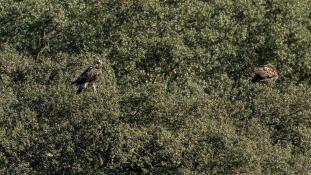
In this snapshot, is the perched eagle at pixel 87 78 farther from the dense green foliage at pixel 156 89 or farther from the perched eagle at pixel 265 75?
the perched eagle at pixel 265 75

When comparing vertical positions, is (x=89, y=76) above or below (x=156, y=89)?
above

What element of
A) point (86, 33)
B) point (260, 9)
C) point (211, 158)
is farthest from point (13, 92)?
point (260, 9)

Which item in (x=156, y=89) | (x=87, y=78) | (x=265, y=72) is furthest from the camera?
(x=265, y=72)

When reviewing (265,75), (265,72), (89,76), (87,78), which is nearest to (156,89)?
(89,76)

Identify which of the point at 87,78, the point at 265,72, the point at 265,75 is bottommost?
the point at 265,75

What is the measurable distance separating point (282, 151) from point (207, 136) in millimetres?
5431

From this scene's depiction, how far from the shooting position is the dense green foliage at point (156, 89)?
140 ft

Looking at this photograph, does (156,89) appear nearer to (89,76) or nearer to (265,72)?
(89,76)

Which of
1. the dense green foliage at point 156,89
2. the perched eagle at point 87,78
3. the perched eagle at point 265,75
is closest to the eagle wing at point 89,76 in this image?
the perched eagle at point 87,78

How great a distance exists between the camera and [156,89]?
44.2 metres

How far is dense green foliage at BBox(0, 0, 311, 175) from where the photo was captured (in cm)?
4256

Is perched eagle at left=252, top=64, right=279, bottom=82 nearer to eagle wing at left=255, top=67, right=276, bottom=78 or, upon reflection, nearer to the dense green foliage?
eagle wing at left=255, top=67, right=276, bottom=78

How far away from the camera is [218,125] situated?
44.0 metres

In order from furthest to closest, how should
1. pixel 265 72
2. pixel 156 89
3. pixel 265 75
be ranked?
1. pixel 265 72
2. pixel 265 75
3. pixel 156 89
